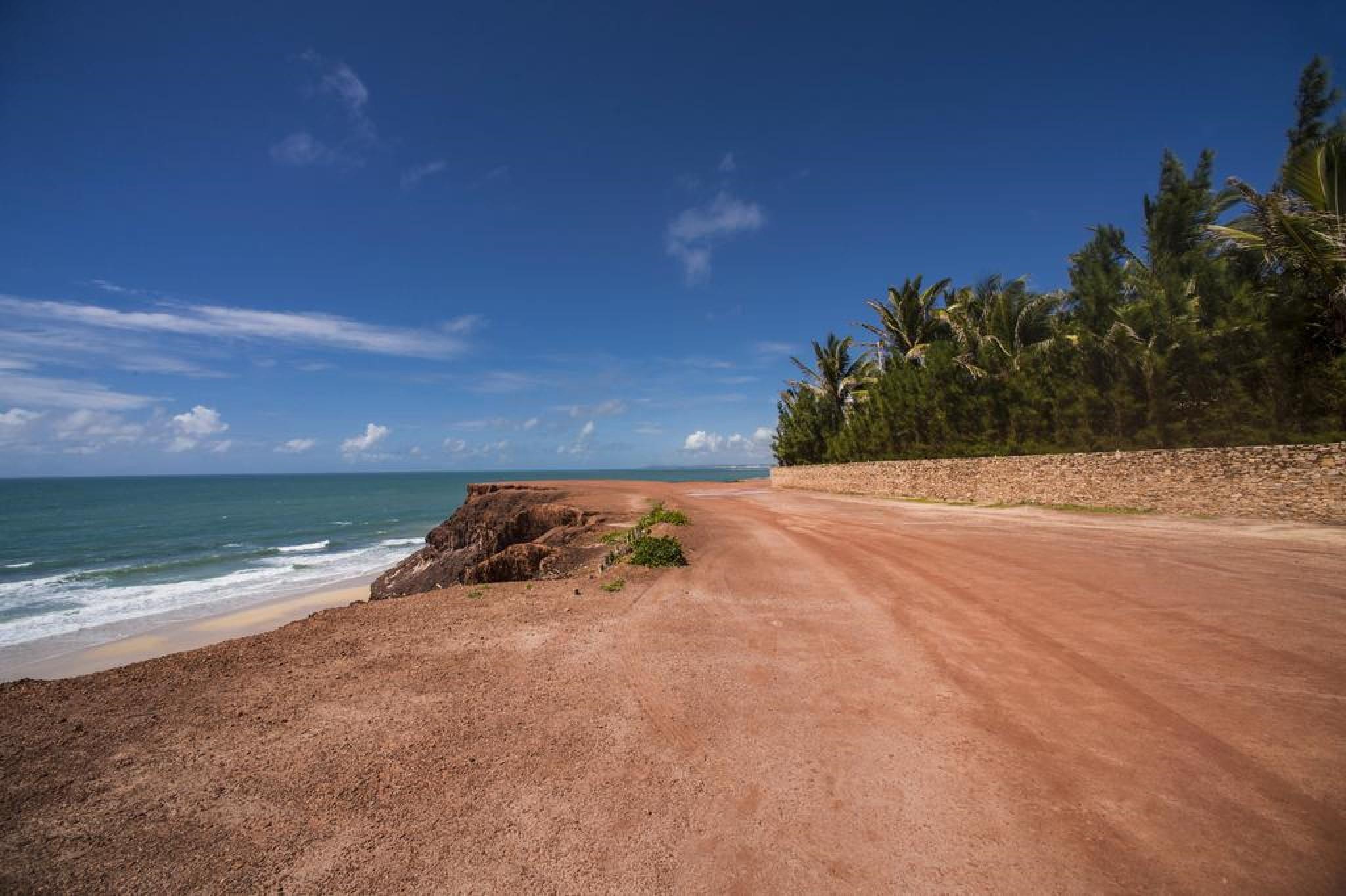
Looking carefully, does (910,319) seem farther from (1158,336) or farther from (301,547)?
(301,547)

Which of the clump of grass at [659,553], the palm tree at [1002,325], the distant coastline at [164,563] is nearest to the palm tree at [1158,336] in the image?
the palm tree at [1002,325]

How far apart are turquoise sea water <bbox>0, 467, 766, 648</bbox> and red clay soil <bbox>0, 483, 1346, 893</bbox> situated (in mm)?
16987

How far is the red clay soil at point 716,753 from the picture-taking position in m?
3.00

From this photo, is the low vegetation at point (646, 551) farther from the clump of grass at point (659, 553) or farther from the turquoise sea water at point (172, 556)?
the turquoise sea water at point (172, 556)

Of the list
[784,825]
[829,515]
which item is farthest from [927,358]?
[784,825]

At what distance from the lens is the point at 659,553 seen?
10.9 m

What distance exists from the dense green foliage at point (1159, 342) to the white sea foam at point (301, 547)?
36.2 meters

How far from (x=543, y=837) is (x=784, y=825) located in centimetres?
156

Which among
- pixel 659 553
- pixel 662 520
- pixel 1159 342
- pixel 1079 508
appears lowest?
pixel 1079 508

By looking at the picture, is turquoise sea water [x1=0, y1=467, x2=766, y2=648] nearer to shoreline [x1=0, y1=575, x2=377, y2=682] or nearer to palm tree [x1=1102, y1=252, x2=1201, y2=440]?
shoreline [x1=0, y1=575, x2=377, y2=682]

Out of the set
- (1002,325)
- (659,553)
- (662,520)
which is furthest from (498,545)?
(1002,325)

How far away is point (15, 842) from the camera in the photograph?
125 inches

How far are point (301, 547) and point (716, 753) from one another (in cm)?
3974

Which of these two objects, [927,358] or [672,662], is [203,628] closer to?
[672,662]
